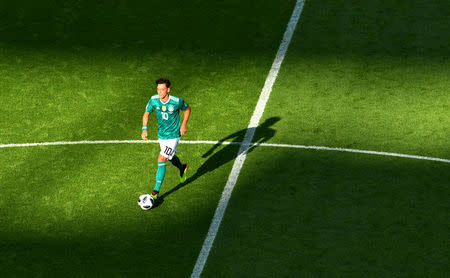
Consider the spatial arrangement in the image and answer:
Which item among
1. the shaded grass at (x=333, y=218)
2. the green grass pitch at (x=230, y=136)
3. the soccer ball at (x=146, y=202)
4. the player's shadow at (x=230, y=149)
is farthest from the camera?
the player's shadow at (x=230, y=149)

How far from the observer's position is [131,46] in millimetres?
18922

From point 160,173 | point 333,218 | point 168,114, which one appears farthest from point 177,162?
point 333,218

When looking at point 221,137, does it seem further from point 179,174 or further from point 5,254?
point 5,254

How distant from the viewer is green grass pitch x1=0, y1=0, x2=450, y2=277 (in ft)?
41.8

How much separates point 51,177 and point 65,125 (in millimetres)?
1830

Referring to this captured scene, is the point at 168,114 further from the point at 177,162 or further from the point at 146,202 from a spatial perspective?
the point at 146,202

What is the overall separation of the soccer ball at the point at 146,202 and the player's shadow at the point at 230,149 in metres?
0.44

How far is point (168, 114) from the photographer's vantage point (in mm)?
13484

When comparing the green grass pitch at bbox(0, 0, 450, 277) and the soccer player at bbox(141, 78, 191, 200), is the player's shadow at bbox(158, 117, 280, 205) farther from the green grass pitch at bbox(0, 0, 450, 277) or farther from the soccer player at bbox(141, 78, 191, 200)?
the soccer player at bbox(141, 78, 191, 200)

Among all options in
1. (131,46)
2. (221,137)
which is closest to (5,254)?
(221,137)

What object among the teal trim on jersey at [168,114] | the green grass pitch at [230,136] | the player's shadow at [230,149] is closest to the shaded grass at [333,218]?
the green grass pitch at [230,136]

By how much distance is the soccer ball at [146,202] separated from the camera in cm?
1362

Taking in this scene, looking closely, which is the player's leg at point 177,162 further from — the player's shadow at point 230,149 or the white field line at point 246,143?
the white field line at point 246,143

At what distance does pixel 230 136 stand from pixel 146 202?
2744 millimetres
